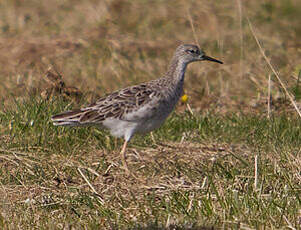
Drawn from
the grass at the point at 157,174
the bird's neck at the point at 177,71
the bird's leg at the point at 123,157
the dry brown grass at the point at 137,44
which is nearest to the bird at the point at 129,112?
the bird's leg at the point at 123,157

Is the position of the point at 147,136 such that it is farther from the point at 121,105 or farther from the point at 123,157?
the point at 123,157

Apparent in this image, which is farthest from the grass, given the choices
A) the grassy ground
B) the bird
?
the bird

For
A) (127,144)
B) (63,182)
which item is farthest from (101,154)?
(63,182)

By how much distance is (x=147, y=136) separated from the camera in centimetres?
802

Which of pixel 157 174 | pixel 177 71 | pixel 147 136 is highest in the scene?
pixel 177 71

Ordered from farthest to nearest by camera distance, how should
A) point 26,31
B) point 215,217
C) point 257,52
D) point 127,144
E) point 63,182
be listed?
1. point 26,31
2. point 257,52
3. point 127,144
4. point 63,182
5. point 215,217

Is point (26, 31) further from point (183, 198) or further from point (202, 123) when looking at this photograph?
point (183, 198)

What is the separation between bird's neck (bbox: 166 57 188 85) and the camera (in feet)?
25.1

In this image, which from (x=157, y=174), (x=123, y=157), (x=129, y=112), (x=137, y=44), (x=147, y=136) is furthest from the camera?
(x=137, y=44)

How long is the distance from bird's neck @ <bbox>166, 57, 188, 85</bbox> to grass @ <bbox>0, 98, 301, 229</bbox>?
2.33 feet

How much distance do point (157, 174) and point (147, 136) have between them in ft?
4.78

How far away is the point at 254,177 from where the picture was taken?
5828 mm

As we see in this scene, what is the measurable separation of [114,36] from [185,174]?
6.35m

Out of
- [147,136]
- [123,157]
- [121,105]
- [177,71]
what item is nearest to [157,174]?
[123,157]
